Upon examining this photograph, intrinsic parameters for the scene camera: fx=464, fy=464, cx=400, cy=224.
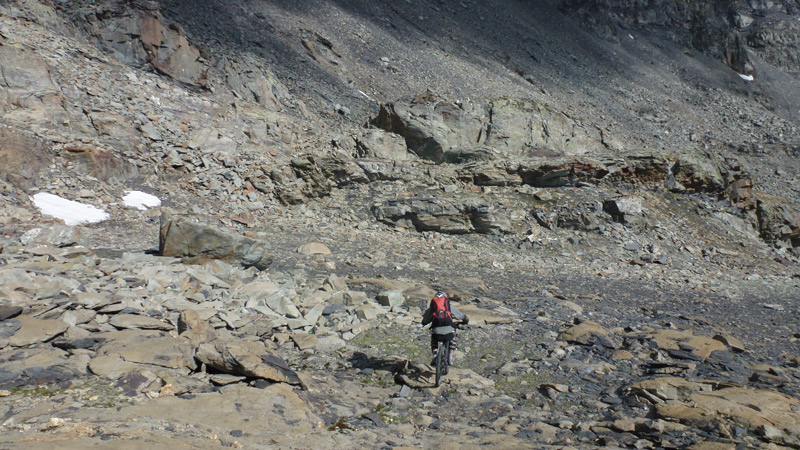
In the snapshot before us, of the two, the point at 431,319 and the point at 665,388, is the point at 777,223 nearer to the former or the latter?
the point at 665,388

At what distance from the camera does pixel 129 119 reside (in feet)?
52.4

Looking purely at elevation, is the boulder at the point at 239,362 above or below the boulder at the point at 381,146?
above

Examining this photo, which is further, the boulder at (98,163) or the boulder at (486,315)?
the boulder at (98,163)

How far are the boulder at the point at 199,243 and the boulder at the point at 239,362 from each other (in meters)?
4.72

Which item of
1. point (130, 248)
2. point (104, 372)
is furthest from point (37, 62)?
point (104, 372)

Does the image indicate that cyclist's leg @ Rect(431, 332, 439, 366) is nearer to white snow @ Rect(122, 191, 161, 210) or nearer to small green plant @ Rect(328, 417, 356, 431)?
small green plant @ Rect(328, 417, 356, 431)

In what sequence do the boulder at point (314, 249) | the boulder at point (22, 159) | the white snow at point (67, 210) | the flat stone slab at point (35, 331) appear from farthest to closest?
the boulder at point (314, 249) < the boulder at point (22, 159) < the white snow at point (67, 210) < the flat stone slab at point (35, 331)

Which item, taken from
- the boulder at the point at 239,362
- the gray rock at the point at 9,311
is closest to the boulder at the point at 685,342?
the boulder at the point at 239,362

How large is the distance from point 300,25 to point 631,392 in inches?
1201

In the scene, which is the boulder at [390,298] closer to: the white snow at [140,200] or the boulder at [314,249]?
the boulder at [314,249]

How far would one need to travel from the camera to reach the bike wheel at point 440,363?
6289 mm

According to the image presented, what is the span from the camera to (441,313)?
6.67 metres

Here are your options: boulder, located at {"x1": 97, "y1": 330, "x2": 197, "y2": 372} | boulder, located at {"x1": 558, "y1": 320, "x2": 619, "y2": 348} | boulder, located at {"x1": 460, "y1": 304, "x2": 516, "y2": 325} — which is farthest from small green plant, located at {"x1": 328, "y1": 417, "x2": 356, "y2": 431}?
boulder, located at {"x1": 558, "y1": 320, "x2": 619, "y2": 348}

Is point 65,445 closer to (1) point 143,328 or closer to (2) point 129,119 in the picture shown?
(1) point 143,328
